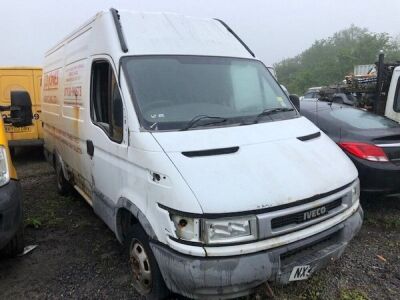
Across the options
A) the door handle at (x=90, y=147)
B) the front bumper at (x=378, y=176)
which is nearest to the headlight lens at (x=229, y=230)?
the door handle at (x=90, y=147)

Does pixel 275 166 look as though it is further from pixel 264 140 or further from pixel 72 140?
pixel 72 140

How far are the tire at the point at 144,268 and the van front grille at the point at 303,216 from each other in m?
1.02

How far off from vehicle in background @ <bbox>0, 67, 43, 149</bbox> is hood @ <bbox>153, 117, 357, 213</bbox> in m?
8.14

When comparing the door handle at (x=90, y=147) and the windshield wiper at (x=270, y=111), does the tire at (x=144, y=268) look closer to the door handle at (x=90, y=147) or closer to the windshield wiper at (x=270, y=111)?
the door handle at (x=90, y=147)

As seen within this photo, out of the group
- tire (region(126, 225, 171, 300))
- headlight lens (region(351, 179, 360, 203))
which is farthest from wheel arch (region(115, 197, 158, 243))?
headlight lens (region(351, 179, 360, 203))

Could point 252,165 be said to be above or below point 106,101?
below

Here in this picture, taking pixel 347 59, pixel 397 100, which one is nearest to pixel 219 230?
pixel 397 100

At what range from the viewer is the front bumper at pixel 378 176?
518 centimetres

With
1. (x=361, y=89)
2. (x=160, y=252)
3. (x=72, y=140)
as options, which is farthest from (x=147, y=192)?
(x=361, y=89)

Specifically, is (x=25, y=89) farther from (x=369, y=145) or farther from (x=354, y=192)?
(x=354, y=192)

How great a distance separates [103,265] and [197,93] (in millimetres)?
2043

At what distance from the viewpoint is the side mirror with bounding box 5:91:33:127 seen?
4875mm

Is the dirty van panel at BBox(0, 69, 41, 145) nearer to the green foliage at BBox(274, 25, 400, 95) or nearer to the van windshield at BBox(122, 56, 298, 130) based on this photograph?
the van windshield at BBox(122, 56, 298, 130)

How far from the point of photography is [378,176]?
518cm
